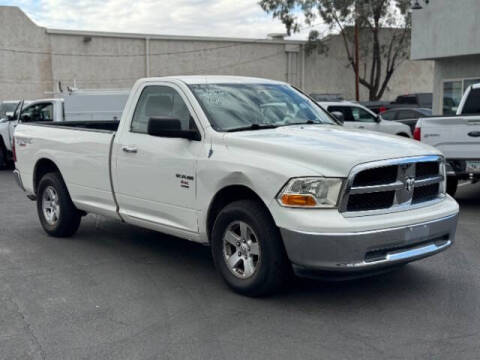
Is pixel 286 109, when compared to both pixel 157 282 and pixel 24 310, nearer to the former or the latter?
pixel 157 282

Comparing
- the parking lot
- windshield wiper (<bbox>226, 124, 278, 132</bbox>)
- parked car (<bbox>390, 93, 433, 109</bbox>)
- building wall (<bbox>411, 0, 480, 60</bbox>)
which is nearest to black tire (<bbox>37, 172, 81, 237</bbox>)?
the parking lot

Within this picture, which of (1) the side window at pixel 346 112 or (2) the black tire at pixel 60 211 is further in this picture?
(1) the side window at pixel 346 112

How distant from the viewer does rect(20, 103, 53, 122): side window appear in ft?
56.2

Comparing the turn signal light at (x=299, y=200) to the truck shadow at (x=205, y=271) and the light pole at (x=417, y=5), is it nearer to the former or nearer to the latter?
the truck shadow at (x=205, y=271)

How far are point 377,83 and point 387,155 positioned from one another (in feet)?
129

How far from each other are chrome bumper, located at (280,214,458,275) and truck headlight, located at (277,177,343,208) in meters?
0.25

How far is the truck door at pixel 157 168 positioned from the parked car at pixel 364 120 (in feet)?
38.3

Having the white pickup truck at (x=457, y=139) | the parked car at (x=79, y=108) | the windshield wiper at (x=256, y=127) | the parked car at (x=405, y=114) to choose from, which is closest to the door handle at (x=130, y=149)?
the windshield wiper at (x=256, y=127)

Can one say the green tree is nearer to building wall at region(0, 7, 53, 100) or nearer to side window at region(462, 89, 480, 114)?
building wall at region(0, 7, 53, 100)

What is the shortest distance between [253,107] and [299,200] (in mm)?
1703

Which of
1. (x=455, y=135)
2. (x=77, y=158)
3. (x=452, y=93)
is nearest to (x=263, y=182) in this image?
(x=77, y=158)

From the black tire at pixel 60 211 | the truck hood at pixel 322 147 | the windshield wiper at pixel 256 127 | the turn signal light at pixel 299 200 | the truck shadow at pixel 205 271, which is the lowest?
the truck shadow at pixel 205 271

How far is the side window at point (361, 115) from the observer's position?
1834cm

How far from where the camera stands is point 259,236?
210 inches
